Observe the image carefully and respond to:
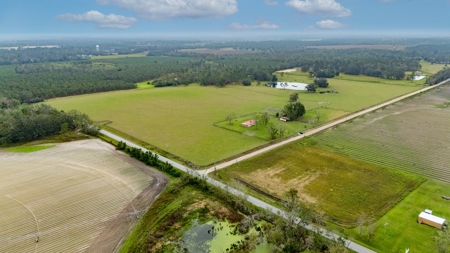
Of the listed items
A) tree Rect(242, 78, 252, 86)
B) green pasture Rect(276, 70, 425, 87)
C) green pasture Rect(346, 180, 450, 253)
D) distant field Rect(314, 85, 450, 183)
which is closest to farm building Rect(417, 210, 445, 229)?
green pasture Rect(346, 180, 450, 253)

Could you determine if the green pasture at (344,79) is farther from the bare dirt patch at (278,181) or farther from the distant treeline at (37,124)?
the distant treeline at (37,124)

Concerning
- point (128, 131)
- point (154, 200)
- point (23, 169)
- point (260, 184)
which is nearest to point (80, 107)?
point (128, 131)

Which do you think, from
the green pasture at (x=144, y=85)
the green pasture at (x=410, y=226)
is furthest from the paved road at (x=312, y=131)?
the green pasture at (x=144, y=85)

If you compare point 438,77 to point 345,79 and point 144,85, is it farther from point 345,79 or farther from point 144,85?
point 144,85

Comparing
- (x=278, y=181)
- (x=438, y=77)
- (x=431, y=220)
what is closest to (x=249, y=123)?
(x=278, y=181)

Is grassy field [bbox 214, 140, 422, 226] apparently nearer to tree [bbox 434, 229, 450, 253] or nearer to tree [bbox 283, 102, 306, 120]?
tree [bbox 434, 229, 450, 253]
